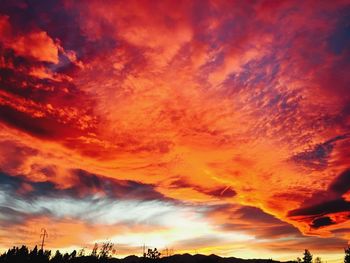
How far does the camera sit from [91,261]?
352 feet

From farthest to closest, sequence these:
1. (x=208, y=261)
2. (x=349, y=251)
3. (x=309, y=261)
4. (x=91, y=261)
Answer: (x=309, y=261)
(x=349, y=251)
(x=208, y=261)
(x=91, y=261)

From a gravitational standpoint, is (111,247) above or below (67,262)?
above

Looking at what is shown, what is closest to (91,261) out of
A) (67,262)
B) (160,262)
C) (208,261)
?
(67,262)

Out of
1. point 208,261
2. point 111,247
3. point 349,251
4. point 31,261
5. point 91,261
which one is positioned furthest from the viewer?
point 349,251

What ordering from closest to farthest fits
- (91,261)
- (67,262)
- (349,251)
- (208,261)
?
1. (67,262)
2. (91,261)
3. (208,261)
4. (349,251)

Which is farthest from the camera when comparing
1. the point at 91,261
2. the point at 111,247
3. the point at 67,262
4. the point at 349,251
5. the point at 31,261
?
the point at 349,251

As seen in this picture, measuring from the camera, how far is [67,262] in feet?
318

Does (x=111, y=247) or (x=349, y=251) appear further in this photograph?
(x=349, y=251)

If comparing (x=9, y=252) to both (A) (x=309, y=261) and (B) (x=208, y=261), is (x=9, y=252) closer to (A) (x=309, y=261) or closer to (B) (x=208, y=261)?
(B) (x=208, y=261)

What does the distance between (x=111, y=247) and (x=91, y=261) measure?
39968 millimetres

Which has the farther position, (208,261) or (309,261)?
(309,261)

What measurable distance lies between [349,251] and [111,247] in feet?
373

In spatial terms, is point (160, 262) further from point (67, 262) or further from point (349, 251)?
point (349, 251)

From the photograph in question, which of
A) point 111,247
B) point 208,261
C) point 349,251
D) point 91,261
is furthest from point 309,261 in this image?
point 91,261
